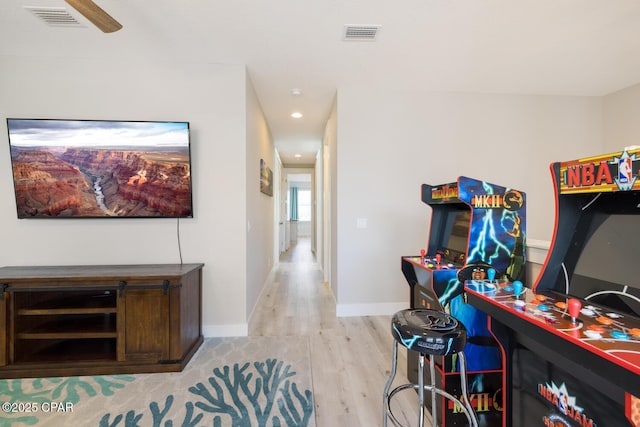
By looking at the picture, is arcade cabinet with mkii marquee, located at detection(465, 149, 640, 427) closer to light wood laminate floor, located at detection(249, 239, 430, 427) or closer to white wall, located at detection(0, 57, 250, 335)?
light wood laminate floor, located at detection(249, 239, 430, 427)

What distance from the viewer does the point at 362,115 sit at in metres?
3.17

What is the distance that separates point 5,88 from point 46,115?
1.42 feet

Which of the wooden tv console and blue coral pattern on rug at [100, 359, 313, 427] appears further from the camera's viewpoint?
the wooden tv console

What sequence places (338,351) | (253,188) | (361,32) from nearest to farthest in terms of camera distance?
(361,32), (338,351), (253,188)

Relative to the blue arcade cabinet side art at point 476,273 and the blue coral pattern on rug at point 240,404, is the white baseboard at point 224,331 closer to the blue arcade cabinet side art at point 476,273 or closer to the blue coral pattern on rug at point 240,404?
the blue coral pattern on rug at point 240,404

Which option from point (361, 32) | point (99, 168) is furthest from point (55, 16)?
point (361, 32)

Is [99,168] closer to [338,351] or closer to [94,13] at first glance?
[94,13]

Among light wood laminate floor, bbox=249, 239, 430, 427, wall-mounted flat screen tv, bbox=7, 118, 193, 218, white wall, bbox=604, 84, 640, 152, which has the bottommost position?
light wood laminate floor, bbox=249, 239, 430, 427

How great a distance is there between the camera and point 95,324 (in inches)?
86.8

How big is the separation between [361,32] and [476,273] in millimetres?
1993

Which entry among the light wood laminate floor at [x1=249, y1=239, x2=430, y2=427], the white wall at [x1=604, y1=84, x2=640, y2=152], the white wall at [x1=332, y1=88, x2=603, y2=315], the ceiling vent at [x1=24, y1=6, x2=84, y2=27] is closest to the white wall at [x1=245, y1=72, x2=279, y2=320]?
the light wood laminate floor at [x1=249, y1=239, x2=430, y2=427]

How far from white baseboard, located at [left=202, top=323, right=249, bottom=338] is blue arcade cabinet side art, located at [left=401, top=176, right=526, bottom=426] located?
1.61 meters

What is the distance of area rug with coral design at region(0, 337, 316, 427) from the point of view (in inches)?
62.9

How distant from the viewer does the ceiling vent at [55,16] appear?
1949 mm
